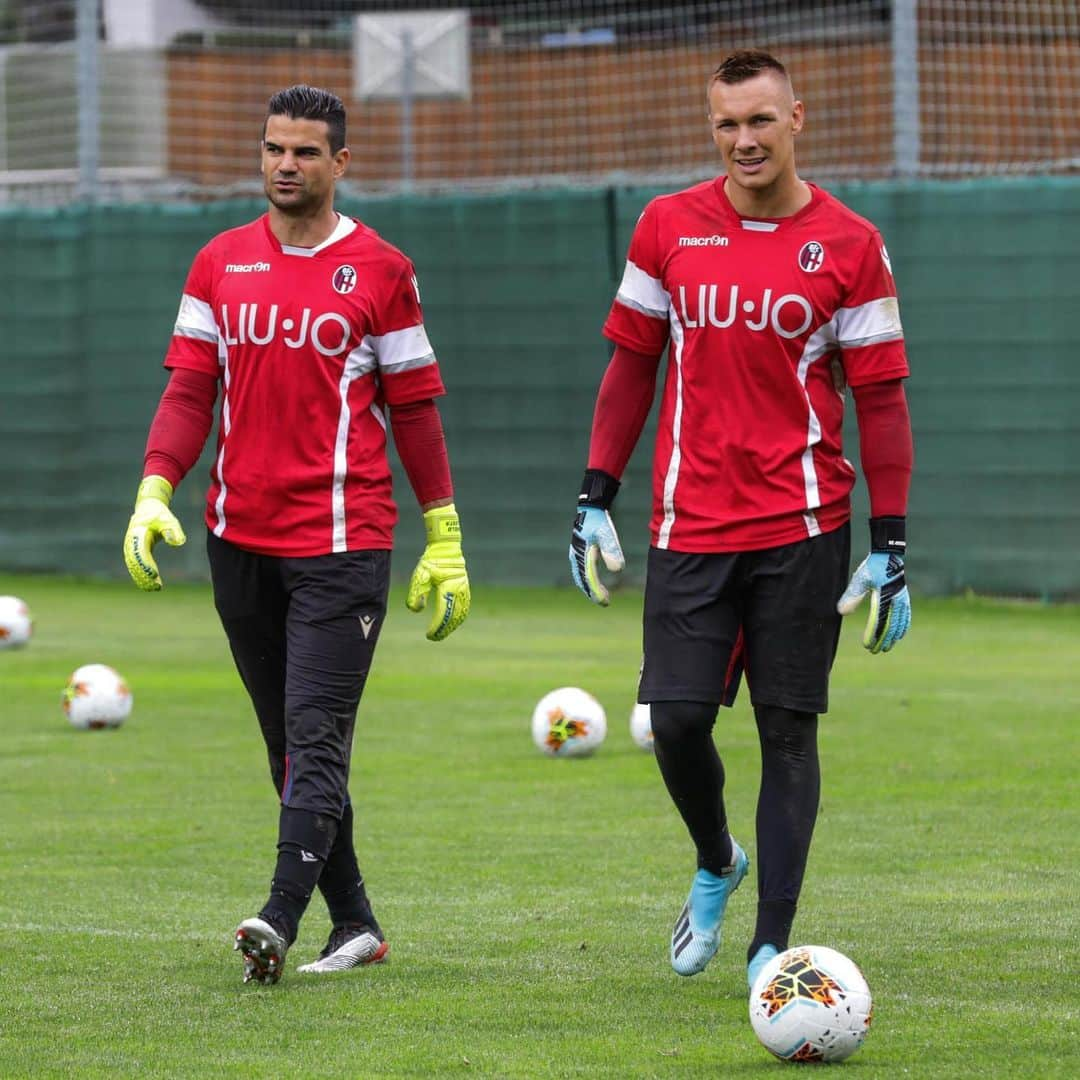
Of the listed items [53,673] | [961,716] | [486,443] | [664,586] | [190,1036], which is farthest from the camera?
[486,443]

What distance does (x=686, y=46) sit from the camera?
801 inches

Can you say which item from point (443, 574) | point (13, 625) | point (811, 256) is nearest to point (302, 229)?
point (443, 574)

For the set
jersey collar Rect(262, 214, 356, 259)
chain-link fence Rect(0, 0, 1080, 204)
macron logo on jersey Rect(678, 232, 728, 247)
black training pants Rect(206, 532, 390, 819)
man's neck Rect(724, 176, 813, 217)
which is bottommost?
black training pants Rect(206, 532, 390, 819)

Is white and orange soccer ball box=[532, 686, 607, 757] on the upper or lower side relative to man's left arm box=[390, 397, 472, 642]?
lower

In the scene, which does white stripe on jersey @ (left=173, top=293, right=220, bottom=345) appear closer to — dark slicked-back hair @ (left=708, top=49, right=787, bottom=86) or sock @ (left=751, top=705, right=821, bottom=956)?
dark slicked-back hair @ (left=708, top=49, right=787, bottom=86)

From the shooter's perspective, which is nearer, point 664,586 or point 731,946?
point 664,586

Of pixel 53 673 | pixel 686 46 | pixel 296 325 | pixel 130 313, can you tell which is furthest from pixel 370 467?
pixel 686 46

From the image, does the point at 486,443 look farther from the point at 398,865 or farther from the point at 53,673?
the point at 398,865

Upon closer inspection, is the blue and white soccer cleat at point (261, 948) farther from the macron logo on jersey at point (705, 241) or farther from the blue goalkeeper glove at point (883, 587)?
the macron logo on jersey at point (705, 241)

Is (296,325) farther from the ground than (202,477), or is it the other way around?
(296,325)

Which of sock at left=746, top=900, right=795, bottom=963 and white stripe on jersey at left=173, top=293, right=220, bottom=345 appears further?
white stripe on jersey at left=173, top=293, right=220, bottom=345

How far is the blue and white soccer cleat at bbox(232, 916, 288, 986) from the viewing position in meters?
5.46

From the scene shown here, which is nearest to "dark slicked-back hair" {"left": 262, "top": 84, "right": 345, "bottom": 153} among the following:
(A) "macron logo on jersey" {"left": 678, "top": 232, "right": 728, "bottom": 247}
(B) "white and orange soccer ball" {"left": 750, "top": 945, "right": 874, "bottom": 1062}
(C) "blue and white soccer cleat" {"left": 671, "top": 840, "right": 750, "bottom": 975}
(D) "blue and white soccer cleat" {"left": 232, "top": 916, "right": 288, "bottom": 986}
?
(A) "macron logo on jersey" {"left": 678, "top": 232, "right": 728, "bottom": 247}

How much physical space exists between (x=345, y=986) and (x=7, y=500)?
14733 mm
